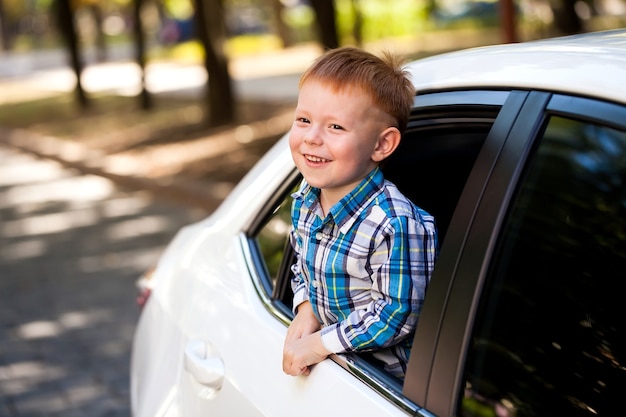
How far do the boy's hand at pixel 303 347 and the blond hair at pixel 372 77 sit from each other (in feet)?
1.60

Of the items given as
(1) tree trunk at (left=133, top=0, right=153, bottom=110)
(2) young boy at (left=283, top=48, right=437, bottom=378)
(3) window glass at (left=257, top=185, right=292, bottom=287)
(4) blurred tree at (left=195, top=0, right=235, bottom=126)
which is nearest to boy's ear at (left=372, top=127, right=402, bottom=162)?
(2) young boy at (left=283, top=48, right=437, bottom=378)

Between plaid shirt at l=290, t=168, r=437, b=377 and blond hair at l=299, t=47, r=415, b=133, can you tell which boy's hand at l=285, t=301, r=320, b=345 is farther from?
blond hair at l=299, t=47, r=415, b=133

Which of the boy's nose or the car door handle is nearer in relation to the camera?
the boy's nose

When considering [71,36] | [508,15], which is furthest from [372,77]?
[71,36]

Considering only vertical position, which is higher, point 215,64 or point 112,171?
point 215,64

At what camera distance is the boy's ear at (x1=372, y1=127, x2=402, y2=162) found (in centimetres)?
201

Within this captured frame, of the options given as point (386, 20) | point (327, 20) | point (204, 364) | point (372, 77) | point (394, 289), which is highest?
point (386, 20)

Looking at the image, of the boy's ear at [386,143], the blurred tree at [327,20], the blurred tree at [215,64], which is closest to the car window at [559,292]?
the boy's ear at [386,143]

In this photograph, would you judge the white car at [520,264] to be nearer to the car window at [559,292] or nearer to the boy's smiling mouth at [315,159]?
the car window at [559,292]

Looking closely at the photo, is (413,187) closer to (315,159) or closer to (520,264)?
(315,159)

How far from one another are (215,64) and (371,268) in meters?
12.8

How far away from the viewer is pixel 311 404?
1887 millimetres

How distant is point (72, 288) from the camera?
7.03 metres

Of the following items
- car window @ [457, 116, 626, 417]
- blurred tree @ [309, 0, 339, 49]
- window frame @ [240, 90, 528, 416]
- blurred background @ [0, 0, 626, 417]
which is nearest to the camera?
car window @ [457, 116, 626, 417]
